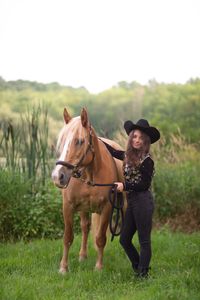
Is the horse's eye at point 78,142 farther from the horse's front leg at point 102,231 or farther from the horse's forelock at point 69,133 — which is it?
the horse's front leg at point 102,231

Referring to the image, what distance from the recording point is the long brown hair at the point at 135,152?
4.21 meters

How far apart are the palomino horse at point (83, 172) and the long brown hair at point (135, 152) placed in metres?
0.37

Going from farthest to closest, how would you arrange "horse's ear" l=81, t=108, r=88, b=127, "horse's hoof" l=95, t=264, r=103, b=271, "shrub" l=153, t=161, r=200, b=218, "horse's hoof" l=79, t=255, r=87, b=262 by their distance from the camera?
"shrub" l=153, t=161, r=200, b=218, "horse's hoof" l=79, t=255, r=87, b=262, "horse's hoof" l=95, t=264, r=103, b=271, "horse's ear" l=81, t=108, r=88, b=127

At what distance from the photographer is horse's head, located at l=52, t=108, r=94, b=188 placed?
3.84 m

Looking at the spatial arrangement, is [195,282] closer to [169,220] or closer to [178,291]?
[178,291]

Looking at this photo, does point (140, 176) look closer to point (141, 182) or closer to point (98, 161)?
point (141, 182)

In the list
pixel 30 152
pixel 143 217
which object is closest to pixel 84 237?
pixel 143 217

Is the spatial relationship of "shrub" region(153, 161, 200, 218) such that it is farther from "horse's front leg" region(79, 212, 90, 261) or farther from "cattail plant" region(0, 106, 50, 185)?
"horse's front leg" region(79, 212, 90, 261)

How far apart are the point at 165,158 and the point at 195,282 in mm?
4785

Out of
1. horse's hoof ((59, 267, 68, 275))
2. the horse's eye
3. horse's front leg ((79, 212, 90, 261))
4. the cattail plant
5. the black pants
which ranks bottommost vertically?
horse's hoof ((59, 267, 68, 275))

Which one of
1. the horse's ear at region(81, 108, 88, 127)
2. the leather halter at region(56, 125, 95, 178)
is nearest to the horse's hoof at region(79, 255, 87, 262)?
the leather halter at region(56, 125, 95, 178)

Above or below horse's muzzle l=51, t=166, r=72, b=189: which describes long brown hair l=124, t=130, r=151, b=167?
above

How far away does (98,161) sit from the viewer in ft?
14.9

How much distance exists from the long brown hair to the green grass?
3.51 feet
